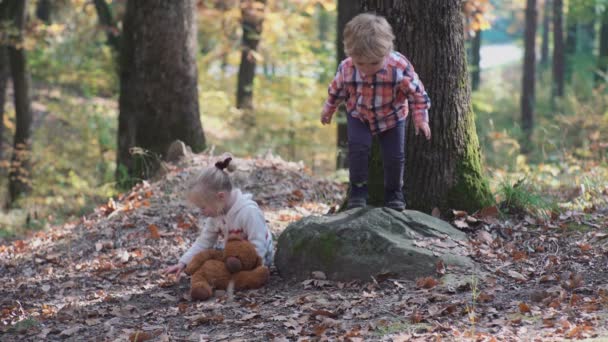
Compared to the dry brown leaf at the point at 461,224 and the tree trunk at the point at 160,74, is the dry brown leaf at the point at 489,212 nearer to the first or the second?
the dry brown leaf at the point at 461,224

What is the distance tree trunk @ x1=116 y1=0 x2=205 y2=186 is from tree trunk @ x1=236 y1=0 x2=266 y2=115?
7589 mm

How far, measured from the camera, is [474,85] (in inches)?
1384

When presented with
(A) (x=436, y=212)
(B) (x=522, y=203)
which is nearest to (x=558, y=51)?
(B) (x=522, y=203)

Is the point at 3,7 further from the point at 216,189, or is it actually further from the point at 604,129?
the point at 604,129

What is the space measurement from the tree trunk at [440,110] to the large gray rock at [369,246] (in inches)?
18.1

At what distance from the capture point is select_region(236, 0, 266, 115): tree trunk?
17.3 meters

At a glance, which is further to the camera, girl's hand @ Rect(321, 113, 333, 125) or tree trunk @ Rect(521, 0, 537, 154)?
tree trunk @ Rect(521, 0, 537, 154)

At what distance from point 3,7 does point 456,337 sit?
1356 cm

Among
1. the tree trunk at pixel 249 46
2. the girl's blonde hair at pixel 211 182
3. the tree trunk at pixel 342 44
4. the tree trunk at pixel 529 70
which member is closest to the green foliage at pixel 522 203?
the girl's blonde hair at pixel 211 182

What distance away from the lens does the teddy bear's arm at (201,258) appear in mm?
5582

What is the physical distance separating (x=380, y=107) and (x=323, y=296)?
5.18 ft

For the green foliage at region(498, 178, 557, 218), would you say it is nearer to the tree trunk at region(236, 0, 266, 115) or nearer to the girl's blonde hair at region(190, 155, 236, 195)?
the girl's blonde hair at region(190, 155, 236, 195)

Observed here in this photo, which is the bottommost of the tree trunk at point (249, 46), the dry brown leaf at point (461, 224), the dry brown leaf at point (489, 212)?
the dry brown leaf at point (461, 224)

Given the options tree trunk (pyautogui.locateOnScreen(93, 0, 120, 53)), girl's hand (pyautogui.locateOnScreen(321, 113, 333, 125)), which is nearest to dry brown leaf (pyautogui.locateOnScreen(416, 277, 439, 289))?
girl's hand (pyautogui.locateOnScreen(321, 113, 333, 125))
